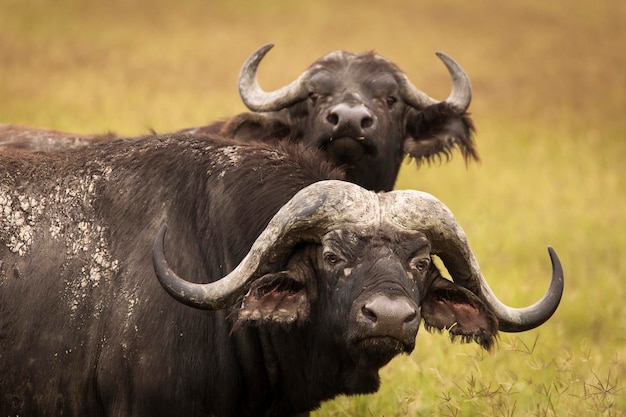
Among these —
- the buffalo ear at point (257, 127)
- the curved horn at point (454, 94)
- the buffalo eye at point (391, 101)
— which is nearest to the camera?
the buffalo eye at point (391, 101)

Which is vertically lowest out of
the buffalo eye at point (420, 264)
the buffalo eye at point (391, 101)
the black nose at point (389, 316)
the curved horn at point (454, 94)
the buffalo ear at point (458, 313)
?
the black nose at point (389, 316)

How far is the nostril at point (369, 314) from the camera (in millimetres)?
5258

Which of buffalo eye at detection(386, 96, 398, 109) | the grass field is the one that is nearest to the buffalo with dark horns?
buffalo eye at detection(386, 96, 398, 109)

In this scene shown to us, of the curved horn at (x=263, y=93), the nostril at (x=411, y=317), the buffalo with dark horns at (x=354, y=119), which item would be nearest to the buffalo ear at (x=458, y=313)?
the nostril at (x=411, y=317)

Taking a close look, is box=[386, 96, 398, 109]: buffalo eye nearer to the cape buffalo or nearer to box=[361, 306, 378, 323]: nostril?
the cape buffalo

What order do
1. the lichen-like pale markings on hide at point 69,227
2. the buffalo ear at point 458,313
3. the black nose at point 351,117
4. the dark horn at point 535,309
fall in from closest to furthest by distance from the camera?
the dark horn at point 535,309 < the buffalo ear at point 458,313 < the lichen-like pale markings on hide at point 69,227 < the black nose at point 351,117

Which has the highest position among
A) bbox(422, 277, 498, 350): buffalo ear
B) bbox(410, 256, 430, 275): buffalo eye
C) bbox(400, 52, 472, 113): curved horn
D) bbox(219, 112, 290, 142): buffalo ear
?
bbox(400, 52, 472, 113): curved horn

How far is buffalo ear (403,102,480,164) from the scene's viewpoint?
9789 mm

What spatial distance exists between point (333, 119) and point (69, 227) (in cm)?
331

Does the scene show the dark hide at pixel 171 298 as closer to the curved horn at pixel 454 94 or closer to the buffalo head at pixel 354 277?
the buffalo head at pixel 354 277

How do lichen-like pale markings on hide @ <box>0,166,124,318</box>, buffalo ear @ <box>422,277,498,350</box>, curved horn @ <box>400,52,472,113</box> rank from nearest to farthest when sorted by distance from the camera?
A: buffalo ear @ <box>422,277,498,350</box>, lichen-like pale markings on hide @ <box>0,166,124,318</box>, curved horn @ <box>400,52,472,113</box>

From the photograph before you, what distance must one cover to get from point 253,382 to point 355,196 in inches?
53.2

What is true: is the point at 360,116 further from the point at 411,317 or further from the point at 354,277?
the point at 411,317

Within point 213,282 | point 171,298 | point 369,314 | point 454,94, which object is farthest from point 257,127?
point 369,314
